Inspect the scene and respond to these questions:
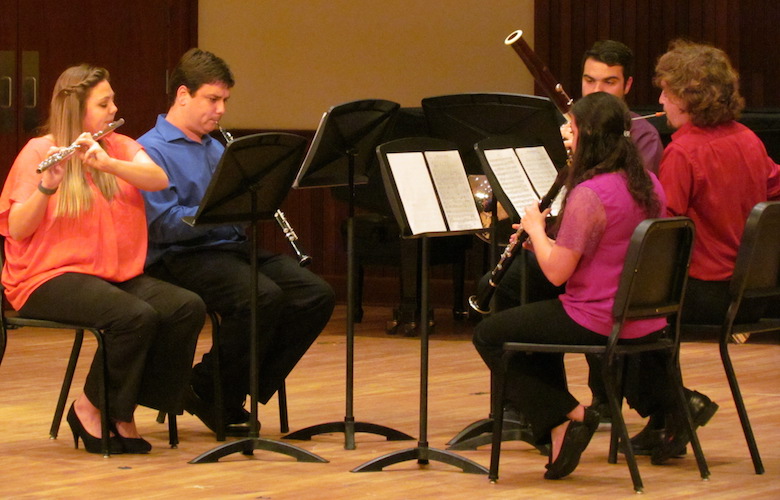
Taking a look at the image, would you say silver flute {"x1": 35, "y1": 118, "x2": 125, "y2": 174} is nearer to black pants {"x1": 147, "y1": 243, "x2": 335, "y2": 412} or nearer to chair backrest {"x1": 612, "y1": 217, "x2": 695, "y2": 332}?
black pants {"x1": 147, "y1": 243, "x2": 335, "y2": 412}

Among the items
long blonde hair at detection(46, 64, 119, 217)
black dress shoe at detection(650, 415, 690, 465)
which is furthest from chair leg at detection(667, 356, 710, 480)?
long blonde hair at detection(46, 64, 119, 217)

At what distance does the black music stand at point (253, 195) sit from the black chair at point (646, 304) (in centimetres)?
71

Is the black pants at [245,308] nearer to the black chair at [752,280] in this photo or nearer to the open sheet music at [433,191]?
the open sheet music at [433,191]

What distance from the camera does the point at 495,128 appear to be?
4316mm

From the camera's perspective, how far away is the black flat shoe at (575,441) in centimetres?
349

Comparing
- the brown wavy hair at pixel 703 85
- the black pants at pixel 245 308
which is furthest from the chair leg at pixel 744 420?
the black pants at pixel 245 308

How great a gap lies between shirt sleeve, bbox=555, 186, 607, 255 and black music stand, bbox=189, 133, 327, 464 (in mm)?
851

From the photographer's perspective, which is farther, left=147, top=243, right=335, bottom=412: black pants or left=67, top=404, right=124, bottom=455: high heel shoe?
left=147, top=243, right=335, bottom=412: black pants

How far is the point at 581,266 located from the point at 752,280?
58 cm

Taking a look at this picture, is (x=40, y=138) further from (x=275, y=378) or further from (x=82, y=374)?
(x=82, y=374)

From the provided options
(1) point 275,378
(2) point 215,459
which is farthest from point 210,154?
(2) point 215,459

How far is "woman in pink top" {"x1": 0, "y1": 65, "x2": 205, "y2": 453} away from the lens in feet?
12.5

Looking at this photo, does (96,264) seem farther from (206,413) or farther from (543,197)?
(543,197)

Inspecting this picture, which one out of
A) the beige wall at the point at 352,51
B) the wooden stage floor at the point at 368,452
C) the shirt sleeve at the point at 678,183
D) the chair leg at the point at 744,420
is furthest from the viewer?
the beige wall at the point at 352,51
